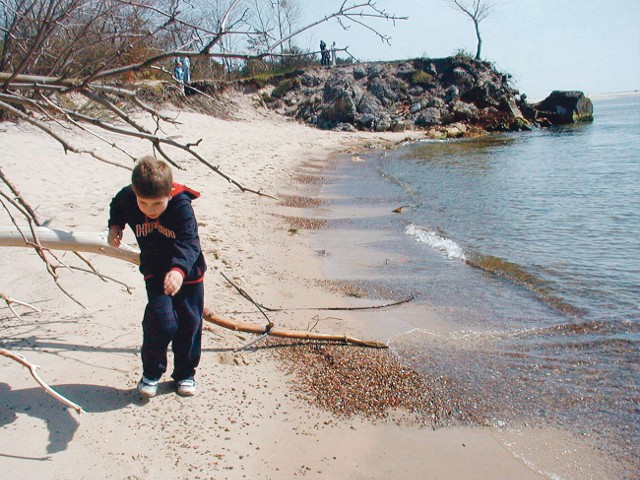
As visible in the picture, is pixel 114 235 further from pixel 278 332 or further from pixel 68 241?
pixel 278 332

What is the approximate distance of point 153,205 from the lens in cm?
286

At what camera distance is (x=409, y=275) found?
20.9 feet

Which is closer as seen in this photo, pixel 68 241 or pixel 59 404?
pixel 59 404

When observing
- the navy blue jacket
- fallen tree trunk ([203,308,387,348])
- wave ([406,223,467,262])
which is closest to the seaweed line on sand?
fallen tree trunk ([203,308,387,348])

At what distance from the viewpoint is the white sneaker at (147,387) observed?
2.98m

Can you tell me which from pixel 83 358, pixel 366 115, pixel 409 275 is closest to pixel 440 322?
pixel 409 275

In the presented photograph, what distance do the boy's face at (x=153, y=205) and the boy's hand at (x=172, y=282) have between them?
33 centimetres

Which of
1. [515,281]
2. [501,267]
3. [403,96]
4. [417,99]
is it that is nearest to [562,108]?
[417,99]

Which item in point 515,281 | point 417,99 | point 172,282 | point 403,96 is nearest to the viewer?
point 172,282

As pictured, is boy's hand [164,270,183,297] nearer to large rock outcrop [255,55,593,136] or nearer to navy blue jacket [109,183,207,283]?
navy blue jacket [109,183,207,283]

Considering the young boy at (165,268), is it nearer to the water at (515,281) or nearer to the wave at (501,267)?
the water at (515,281)

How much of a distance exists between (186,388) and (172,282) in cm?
70

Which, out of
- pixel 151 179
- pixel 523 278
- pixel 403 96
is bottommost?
pixel 523 278

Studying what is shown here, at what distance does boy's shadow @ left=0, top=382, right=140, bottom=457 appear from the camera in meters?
2.67
